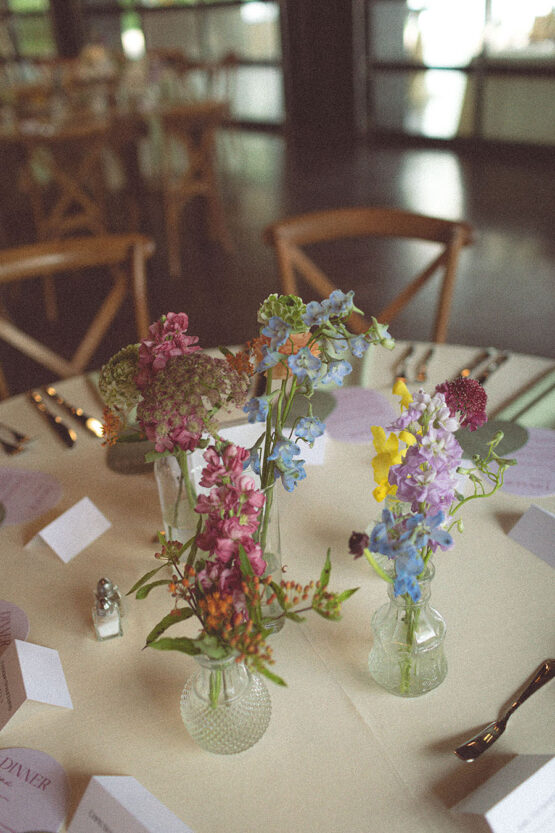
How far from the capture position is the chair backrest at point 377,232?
1964mm

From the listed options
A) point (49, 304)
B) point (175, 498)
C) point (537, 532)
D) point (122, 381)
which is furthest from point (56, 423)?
point (49, 304)

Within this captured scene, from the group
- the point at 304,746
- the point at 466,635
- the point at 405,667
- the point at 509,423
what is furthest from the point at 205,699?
the point at 509,423

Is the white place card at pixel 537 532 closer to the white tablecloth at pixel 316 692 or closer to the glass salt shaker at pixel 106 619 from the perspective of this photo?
the white tablecloth at pixel 316 692

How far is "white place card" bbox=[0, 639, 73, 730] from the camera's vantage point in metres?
0.86

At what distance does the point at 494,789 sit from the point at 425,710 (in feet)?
0.41

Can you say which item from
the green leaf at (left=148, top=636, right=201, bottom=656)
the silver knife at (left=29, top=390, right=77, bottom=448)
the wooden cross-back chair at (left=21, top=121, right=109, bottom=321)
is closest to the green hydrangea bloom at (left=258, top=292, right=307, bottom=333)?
the green leaf at (left=148, top=636, right=201, bottom=656)

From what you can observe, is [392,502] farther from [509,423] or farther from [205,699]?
[509,423]

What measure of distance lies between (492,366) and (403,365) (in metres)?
0.19

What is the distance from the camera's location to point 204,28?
7.43 metres

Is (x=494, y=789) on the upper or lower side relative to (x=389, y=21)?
lower

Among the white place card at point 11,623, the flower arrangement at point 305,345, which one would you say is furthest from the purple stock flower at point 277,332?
the white place card at point 11,623

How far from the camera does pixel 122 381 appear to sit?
0.81 meters

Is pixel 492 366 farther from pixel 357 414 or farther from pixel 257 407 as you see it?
pixel 257 407

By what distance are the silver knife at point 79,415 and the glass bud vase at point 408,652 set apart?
0.74m
